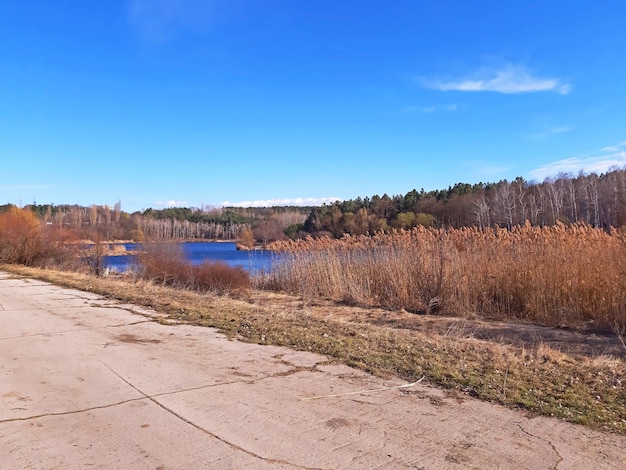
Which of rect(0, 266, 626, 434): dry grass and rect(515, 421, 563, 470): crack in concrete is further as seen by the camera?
rect(0, 266, 626, 434): dry grass

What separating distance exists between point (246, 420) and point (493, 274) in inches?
386

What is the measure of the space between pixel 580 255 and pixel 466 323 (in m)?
3.04

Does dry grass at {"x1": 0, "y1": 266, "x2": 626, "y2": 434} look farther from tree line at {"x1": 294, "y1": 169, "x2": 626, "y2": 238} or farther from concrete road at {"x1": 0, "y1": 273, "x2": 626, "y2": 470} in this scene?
tree line at {"x1": 294, "y1": 169, "x2": 626, "y2": 238}

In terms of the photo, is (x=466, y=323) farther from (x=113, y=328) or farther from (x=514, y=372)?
(x=113, y=328)

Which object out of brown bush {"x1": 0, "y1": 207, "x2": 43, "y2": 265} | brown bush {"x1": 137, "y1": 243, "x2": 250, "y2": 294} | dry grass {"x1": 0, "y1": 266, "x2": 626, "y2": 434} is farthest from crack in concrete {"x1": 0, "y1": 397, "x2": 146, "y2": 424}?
brown bush {"x1": 0, "y1": 207, "x2": 43, "y2": 265}

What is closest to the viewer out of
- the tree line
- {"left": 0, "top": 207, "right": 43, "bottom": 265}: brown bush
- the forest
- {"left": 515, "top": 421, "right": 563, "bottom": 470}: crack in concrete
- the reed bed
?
{"left": 515, "top": 421, "right": 563, "bottom": 470}: crack in concrete

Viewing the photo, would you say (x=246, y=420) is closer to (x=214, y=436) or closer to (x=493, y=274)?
(x=214, y=436)

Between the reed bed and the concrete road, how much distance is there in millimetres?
6434

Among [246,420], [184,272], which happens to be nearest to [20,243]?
[184,272]

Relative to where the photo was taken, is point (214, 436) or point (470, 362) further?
point (470, 362)

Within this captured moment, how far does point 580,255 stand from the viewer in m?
10.8

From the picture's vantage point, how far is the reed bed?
10.3 metres

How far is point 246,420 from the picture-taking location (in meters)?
4.09

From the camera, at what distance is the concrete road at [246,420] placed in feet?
11.2
